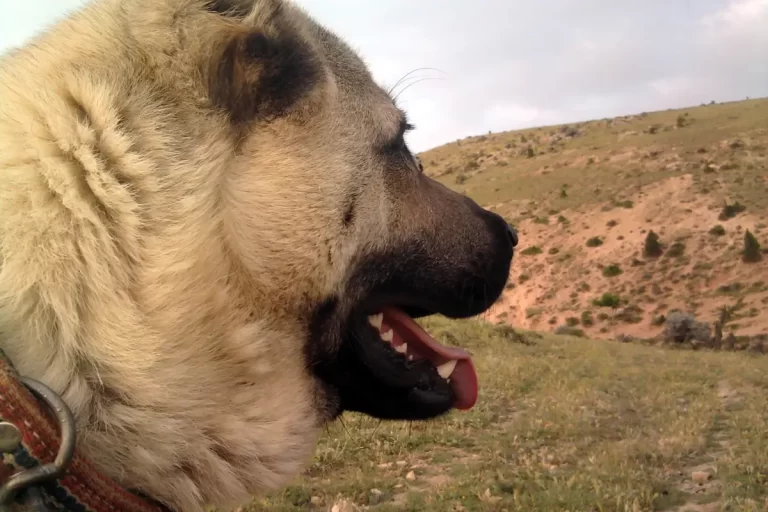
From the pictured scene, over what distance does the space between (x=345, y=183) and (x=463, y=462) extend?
3.45m

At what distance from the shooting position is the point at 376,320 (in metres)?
2.09

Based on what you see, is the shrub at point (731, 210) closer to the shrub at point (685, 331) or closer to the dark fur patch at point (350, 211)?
the shrub at point (685, 331)

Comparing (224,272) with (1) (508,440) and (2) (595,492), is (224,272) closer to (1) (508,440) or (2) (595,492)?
(2) (595,492)

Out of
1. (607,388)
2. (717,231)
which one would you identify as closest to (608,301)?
(717,231)

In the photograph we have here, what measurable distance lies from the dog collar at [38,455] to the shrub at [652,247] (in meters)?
26.6

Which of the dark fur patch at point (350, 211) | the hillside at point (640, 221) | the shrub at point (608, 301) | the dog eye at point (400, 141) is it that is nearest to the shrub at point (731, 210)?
the hillside at point (640, 221)

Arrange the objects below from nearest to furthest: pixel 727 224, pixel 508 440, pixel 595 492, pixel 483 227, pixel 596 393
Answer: pixel 483 227, pixel 595 492, pixel 508 440, pixel 596 393, pixel 727 224

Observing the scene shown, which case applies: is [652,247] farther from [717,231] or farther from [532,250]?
[532,250]

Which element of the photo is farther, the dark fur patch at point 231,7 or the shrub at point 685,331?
the shrub at point 685,331

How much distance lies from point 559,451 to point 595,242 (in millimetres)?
24312

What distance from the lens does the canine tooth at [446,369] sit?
7.35 ft

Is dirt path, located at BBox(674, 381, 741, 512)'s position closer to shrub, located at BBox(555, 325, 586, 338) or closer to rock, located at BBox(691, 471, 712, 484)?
rock, located at BBox(691, 471, 712, 484)

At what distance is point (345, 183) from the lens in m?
1.81

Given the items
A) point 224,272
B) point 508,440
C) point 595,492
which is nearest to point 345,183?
point 224,272
